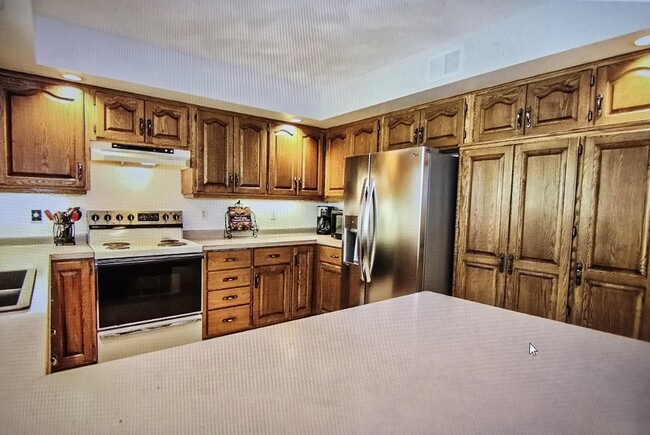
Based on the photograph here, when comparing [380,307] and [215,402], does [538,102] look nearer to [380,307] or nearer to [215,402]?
[380,307]

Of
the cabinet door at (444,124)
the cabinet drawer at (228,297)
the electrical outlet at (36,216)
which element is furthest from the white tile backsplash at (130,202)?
the cabinet door at (444,124)

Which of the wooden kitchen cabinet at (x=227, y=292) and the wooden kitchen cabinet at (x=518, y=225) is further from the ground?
the wooden kitchen cabinet at (x=518, y=225)

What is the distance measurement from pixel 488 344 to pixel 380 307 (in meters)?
0.37

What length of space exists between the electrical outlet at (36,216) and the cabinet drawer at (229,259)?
130 centimetres

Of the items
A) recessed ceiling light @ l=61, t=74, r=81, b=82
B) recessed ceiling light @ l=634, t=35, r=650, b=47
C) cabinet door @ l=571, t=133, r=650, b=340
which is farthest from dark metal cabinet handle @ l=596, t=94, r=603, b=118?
recessed ceiling light @ l=61, t=74, r=81, b=82

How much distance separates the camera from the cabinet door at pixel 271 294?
3.21 metres

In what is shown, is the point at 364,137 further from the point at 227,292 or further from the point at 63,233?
the point at 63,233

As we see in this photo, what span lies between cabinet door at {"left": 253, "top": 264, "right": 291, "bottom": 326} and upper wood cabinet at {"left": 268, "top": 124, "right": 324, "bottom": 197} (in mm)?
826

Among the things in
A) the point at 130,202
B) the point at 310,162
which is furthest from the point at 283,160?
the point at 130,202

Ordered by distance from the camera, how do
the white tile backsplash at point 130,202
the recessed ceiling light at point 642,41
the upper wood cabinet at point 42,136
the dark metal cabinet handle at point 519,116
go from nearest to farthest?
the recessed ceiling light at point 642,41, the dark metal cabinet handle at point 519,116, the upper wood cabinet at point 42,136, the white tile backsplash at point 130,202

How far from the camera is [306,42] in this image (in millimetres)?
2477

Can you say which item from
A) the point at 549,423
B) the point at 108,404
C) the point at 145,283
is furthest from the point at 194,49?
the point at 549,423

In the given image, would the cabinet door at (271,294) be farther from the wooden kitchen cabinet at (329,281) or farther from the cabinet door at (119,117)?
→ the cabinet door at (119,117)

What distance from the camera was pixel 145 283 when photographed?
8.54 ft
